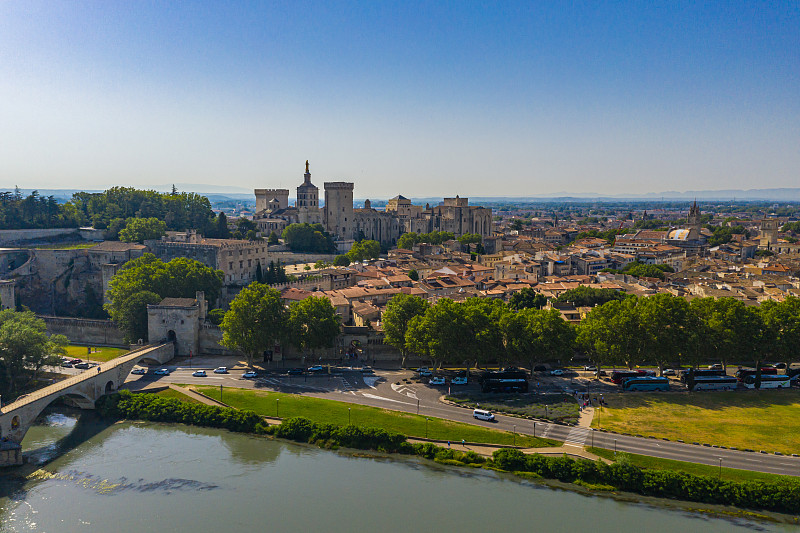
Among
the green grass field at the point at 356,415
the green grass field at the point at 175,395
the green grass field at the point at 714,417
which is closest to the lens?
the green grass field at the point at 356,415

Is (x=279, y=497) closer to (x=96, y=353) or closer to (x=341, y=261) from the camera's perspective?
(x=96, y=353)

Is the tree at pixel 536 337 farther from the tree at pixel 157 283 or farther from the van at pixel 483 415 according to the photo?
the tree at pixel 157 283

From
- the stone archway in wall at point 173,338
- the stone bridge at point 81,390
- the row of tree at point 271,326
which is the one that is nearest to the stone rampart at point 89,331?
the stone archway in wall at point 173,338

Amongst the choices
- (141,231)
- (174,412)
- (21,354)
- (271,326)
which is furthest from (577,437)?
(141,231)

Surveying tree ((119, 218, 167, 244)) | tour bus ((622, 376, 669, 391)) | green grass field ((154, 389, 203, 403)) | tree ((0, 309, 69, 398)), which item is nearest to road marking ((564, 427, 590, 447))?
tour bus ((622, 376, 669, 391))

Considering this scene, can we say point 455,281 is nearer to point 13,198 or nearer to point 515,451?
point 515,451

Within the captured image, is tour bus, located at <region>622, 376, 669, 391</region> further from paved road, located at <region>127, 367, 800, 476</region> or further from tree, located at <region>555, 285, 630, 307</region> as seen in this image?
tree, located at <region>555, 285, 630, 307</region>
